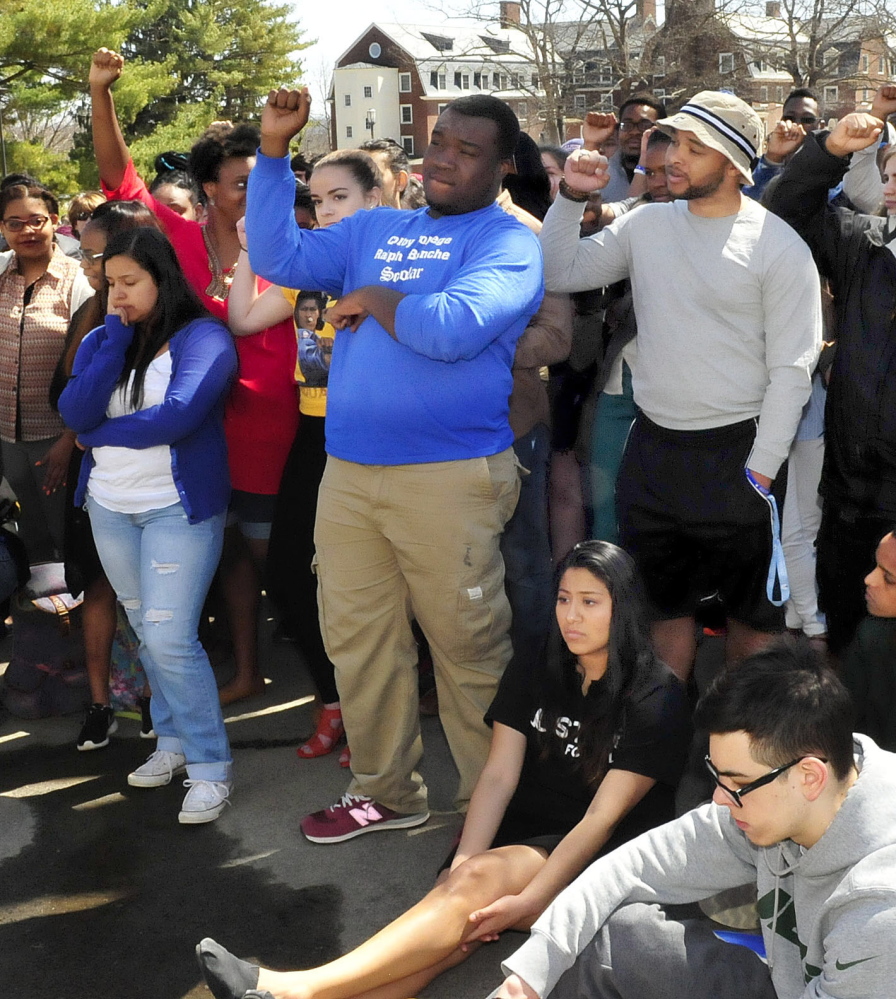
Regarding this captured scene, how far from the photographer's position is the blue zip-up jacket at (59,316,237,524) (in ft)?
12.3

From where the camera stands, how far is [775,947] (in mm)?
2408

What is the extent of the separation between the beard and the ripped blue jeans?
5.84 feet

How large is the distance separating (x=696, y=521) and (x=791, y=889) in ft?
4.23

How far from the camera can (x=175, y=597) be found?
378 centimetres

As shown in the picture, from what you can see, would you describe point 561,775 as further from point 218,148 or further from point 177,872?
point 218,148

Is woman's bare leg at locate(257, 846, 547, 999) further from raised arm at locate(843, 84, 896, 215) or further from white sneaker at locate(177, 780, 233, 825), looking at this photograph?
raised arm at locate(843, 84, 896, 215)

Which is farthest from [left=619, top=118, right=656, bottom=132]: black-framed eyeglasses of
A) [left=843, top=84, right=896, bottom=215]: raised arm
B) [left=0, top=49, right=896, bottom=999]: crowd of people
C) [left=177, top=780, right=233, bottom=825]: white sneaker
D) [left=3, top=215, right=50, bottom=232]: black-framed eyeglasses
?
[left=177, top=780, right=233, bottom=825]: white sneaker

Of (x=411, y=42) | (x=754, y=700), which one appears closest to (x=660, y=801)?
(x=754, y=700)

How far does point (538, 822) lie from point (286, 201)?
1.80 meters

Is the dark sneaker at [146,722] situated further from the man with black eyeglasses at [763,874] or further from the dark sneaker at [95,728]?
the man with black eyeglasses at [763,874]

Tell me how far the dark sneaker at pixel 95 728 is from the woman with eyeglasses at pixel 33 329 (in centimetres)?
97

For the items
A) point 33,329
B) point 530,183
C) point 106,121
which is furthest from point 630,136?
point 33,329

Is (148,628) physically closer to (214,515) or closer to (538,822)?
(214,515)

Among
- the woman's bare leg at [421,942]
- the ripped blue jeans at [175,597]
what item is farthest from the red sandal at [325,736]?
the woman's bare leg at [421,942]
